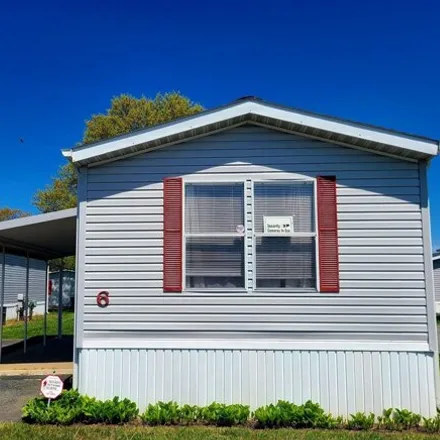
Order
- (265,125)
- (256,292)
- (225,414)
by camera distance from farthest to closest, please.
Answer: (265,125) → (256,292) → (225,414)

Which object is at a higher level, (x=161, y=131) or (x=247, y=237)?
(x=161, y=131)

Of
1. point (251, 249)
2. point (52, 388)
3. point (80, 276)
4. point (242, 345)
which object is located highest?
point (251, 249)

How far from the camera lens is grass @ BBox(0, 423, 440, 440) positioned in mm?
5148

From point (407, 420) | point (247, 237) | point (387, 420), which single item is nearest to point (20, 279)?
point (247, 237)

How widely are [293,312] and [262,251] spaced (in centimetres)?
82

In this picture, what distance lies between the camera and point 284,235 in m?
6.13

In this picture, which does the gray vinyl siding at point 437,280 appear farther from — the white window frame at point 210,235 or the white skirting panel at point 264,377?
the white window frame at point 210,235

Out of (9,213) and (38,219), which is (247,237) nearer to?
(38,219)

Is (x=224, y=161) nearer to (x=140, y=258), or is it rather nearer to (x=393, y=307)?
(x=140, y=258)

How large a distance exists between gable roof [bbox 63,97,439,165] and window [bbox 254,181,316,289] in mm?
729

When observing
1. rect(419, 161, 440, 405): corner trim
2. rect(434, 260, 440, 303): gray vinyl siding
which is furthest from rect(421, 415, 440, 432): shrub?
Answer: rect(434, 260, 440, 303): gray vinyl siding

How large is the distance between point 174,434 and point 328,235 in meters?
2.85

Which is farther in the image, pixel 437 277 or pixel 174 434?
pixel 437 277

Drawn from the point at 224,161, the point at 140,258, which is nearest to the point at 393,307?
the point at 224,161
